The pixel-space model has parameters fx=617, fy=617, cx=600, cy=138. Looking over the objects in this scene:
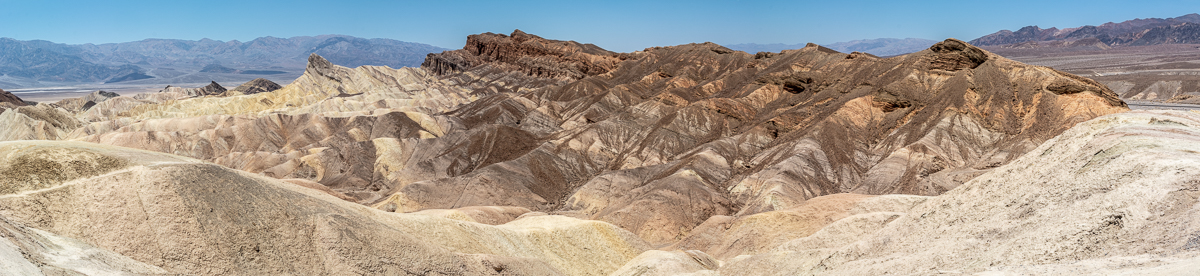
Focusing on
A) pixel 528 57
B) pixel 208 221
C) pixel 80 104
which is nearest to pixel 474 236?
pixel 208 221

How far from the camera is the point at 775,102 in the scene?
6350cm

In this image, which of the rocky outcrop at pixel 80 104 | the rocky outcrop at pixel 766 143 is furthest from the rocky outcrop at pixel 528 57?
the rocky outcrop at pixel 80 104

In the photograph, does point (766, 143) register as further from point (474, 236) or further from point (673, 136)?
point (474, 236)

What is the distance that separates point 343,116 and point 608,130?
31943 millimetres

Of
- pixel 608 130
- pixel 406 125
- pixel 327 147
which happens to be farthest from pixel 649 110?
pixel 327 147

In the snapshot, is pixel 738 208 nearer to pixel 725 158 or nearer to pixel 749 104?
pixel 725 158

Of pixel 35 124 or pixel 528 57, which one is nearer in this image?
pixel 35 124

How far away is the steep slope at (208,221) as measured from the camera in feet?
53.7

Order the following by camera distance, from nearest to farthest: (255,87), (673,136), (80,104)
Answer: (673,136)
(80,104)
(255,87)

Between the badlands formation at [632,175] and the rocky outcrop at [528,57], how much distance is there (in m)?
0.73

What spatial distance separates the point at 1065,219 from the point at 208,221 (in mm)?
22321

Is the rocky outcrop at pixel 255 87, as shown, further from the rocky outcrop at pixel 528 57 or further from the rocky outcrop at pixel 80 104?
the rocky outcrop at pixel 528 57

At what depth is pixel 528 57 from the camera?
103375 mm

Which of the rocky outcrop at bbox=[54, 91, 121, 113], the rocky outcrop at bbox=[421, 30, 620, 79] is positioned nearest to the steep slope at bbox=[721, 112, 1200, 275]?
the rocky outcrop at bbox=[421, 30, 620, 79]
